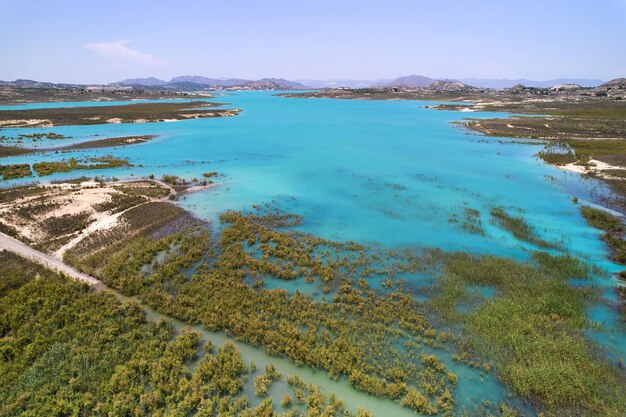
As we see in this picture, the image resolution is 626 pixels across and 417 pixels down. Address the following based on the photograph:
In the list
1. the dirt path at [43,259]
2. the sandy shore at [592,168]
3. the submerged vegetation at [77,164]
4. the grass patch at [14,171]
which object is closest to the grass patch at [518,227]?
the sandy shore at [592,168]

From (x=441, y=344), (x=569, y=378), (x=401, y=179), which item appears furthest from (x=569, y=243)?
(x=401, y=179)

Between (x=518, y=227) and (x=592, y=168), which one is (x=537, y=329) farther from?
(x=592, y=168)

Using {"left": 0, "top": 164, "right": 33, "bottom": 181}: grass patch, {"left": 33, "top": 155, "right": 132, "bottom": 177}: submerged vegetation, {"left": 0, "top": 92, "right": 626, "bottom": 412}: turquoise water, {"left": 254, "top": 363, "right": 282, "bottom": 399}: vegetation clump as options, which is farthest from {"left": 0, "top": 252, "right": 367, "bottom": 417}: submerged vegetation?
{"left": 33, "top": 155, "right": 132, "bottom": 177}: submerged vegetation

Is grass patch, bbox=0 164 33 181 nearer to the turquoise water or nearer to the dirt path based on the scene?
the turquoise water

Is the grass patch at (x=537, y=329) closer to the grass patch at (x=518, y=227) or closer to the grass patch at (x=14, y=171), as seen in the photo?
the grass patch at (x=518, y=227)

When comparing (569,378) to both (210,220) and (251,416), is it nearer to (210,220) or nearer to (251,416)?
(251,416)

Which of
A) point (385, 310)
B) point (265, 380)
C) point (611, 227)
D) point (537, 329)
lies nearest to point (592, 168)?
point (611, 227)
